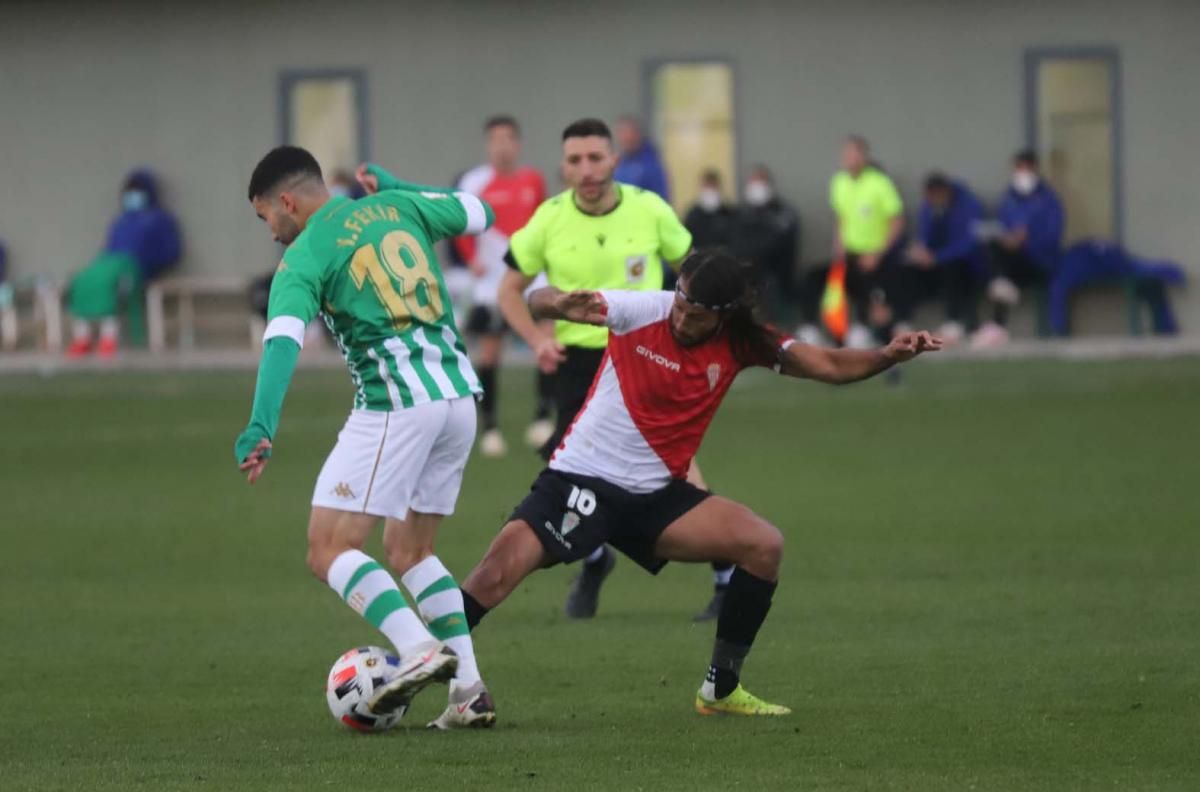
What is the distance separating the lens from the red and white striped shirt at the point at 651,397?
8.14 m

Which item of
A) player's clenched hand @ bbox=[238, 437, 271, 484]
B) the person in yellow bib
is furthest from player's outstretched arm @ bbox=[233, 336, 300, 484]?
the person in yellow bib

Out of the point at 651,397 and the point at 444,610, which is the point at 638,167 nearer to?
the point at 651,397

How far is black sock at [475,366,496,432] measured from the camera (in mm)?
18016

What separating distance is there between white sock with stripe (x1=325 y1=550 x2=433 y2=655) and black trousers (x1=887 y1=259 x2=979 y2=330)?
1965cm

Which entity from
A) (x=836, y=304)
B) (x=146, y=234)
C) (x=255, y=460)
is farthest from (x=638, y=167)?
(x=255, y=460)

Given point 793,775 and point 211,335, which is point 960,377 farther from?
point 793,775

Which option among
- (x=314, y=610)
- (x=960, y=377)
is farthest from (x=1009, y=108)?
(x=314, y=610)

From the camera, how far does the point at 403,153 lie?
3025cm

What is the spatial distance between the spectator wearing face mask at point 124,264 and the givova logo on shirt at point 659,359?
22.3 metres

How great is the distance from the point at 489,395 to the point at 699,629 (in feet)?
25.7

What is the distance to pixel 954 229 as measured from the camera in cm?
2755

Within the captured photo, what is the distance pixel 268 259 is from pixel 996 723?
2385 cm

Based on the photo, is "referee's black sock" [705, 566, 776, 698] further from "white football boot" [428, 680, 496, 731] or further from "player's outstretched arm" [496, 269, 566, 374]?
"player's outstretched arm" [496, 269, 566, 374]

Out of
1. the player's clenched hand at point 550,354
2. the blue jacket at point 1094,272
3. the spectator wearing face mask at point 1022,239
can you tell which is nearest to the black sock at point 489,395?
the player's clenched hand at point 550,354
